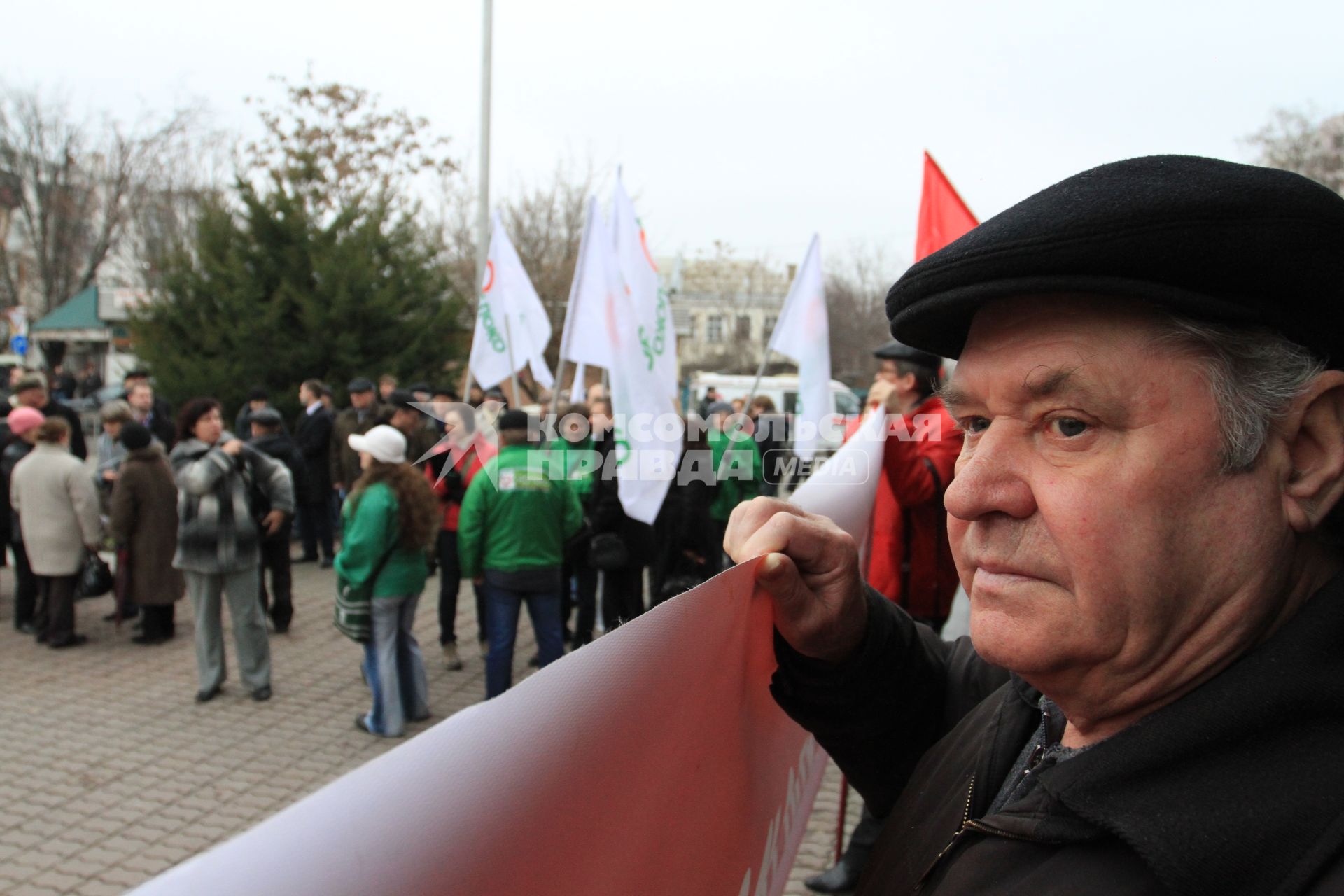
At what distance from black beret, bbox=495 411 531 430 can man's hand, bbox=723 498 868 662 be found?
16.8 ft

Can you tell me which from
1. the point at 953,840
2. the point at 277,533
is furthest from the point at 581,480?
the point at 953,840

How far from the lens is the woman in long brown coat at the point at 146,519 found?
7990mm

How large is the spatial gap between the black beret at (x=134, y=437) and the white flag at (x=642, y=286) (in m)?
4.04

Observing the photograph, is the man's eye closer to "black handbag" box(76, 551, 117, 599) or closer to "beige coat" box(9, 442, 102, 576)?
"beige coat" box(9, 442, 102, 576)

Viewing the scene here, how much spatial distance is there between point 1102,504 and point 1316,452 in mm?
233

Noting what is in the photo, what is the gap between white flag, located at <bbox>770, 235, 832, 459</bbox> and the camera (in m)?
8.20

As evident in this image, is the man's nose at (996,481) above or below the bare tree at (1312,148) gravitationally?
below

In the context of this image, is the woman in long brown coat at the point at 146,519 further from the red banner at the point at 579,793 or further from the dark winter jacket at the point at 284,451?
the red banner at the point at 579,793

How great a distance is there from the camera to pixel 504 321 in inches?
340

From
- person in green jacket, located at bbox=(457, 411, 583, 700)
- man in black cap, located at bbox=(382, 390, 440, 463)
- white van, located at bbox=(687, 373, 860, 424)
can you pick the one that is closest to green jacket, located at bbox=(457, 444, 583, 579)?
person in green jacket, located at bbox=(457, 411, 583, 700)

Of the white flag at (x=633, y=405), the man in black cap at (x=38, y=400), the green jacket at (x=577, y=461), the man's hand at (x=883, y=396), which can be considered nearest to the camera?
the man's hand at (x=883, y=396)

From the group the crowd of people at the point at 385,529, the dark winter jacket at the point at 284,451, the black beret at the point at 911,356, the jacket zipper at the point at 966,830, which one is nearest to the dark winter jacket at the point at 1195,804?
the jacket zipper at the point at 966,830

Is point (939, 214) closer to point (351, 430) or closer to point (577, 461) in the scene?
point (577, 461)

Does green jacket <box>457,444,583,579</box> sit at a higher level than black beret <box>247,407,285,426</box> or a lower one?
lower
